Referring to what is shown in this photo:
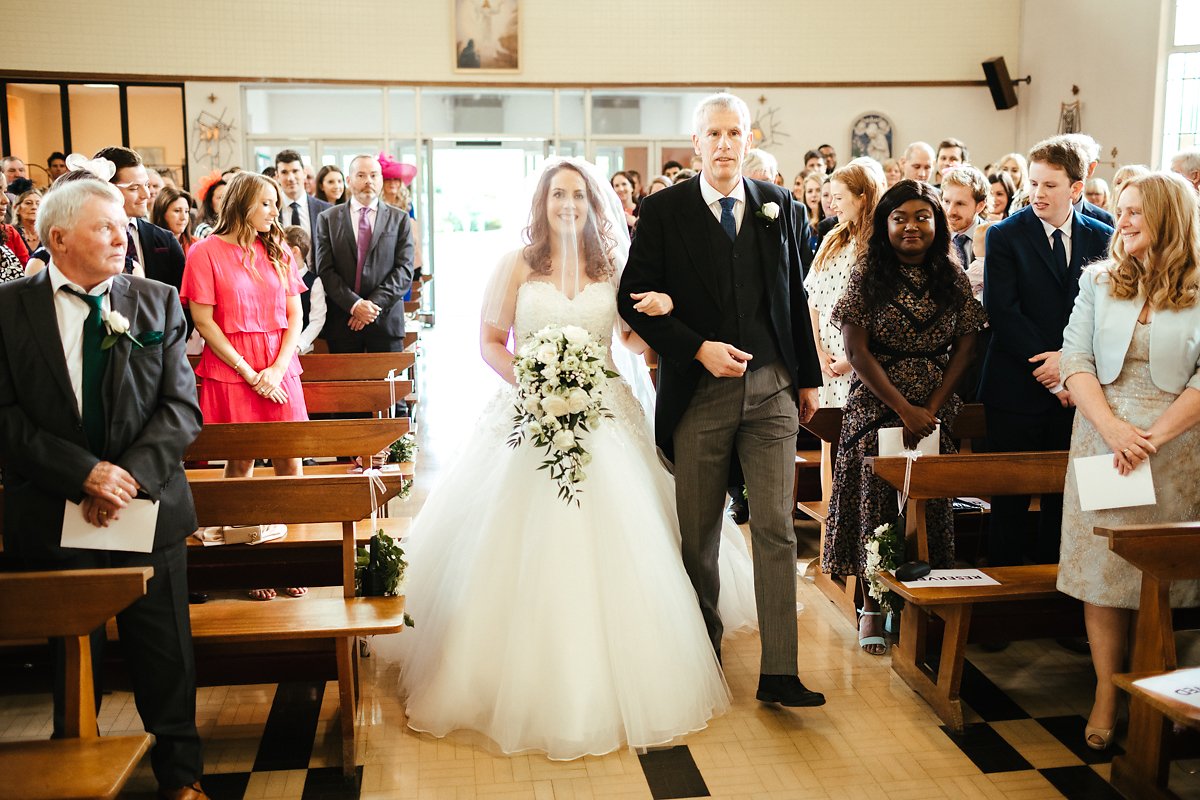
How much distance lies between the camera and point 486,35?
1525 cm

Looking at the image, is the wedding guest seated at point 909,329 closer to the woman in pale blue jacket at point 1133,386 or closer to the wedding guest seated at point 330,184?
the woman in pale blue jacket at point 1133,386

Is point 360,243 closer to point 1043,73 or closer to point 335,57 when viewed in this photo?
point 335,57

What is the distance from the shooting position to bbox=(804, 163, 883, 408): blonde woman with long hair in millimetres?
4828

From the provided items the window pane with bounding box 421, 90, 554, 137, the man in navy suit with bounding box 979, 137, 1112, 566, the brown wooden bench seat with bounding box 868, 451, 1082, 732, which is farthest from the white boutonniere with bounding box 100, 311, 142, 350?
the window pane with bounding box 421, 90, 554, 137

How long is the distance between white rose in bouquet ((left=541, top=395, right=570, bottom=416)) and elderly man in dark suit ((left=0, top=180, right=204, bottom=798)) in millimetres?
1104

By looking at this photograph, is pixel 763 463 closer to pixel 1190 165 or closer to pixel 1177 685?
pixel 1177 685

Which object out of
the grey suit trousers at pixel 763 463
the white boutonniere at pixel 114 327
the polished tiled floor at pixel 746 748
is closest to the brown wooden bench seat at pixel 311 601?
the polished tiled floor at pixel 746 748

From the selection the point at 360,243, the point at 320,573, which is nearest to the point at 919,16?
the point at 360,243

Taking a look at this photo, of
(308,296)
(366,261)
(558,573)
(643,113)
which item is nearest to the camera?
(558,573)

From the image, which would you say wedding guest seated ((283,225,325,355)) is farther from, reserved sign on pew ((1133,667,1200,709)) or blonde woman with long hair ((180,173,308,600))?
reserved sign on pew ((1133,667,1200,709))

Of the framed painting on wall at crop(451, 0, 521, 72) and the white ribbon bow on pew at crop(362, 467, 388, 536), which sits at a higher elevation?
the framed painting on wall at crop(451, 0, 521, 72)

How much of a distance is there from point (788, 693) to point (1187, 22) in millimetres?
11224

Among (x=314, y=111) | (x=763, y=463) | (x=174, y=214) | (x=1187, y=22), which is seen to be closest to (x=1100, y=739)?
(x=763, y=463)

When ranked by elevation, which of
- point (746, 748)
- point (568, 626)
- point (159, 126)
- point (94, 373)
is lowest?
point (746, 748)
